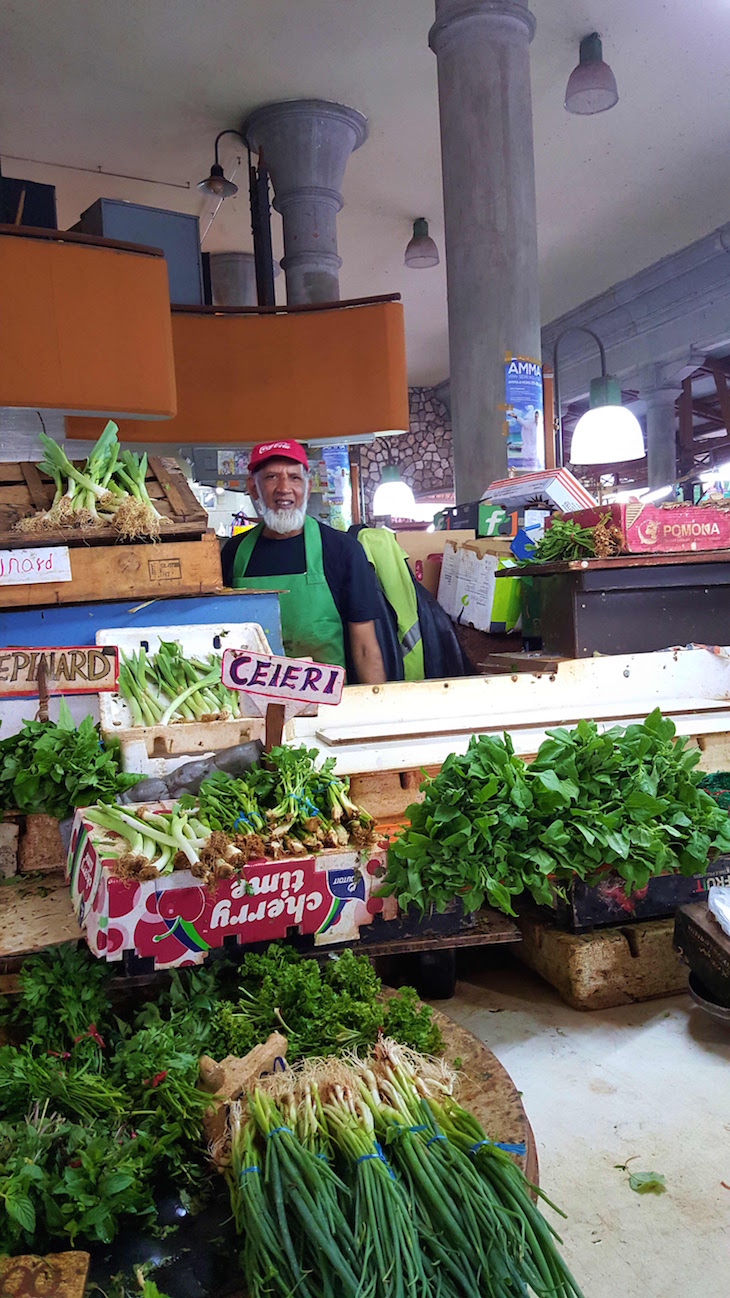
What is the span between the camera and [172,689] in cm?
309

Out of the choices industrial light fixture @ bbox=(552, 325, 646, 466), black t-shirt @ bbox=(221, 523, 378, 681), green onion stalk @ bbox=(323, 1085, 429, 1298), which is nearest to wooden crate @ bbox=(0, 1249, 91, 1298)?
green onion stalk @ bbox=(323, 1085, 429, 1298)

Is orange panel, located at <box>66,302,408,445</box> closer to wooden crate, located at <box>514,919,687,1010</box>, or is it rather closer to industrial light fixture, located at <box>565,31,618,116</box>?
industrial light fixture, located at <box>565,31,618,116</box>

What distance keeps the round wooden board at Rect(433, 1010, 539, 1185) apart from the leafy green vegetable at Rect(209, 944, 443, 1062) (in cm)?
7

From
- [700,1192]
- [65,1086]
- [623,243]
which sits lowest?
[700,1192]

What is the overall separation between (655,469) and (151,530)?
11.8 m

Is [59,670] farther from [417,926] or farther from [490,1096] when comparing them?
[490,1096]

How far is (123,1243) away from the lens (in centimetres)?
156

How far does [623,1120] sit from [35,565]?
2.53m

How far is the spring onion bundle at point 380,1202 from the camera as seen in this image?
4.58 ft

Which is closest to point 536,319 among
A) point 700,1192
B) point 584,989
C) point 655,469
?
point 584,989

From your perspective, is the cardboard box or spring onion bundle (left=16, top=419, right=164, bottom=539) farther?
the cardboard box

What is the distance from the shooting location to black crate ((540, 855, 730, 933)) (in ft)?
8.58

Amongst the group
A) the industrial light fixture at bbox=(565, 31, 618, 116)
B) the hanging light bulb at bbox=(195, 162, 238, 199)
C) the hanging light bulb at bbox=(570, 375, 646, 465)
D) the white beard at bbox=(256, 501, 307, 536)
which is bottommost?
the white beard at bbox=(256, 501, 307, 536)

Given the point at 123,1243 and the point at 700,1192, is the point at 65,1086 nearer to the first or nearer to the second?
the point at 123,1243
